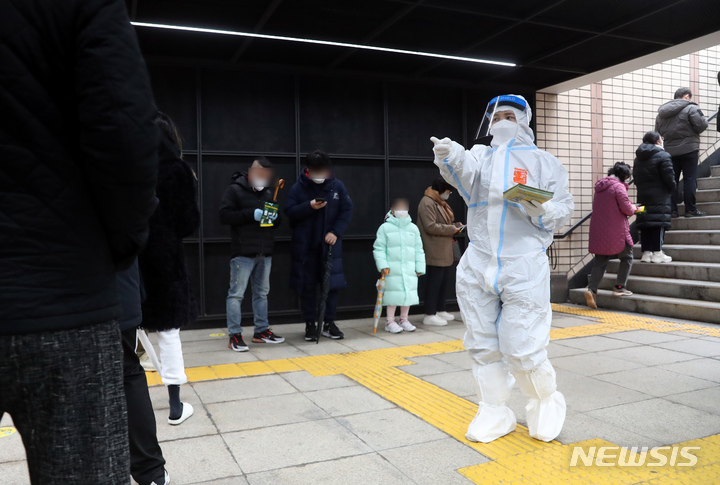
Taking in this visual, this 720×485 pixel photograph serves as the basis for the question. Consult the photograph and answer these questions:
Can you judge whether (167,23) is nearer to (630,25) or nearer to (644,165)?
(630,25)

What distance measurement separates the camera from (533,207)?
10.9 ft

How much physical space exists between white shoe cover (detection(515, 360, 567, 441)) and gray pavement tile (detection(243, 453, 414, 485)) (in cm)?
96

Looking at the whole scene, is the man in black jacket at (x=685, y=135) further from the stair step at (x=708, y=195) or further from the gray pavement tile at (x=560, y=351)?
the gray pavement tile at (x=560, y=351)

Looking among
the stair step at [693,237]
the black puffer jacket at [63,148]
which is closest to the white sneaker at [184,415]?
the black puffer jacket at [63,148]

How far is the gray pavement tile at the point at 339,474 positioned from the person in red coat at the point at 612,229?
6.29m

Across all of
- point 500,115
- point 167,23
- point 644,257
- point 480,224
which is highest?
point 167,23

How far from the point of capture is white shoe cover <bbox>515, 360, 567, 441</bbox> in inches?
132

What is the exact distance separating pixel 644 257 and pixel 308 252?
224 inches

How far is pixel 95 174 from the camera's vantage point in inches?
49.8

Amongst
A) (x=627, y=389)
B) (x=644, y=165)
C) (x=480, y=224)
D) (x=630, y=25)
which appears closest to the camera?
(x=480, y=224)

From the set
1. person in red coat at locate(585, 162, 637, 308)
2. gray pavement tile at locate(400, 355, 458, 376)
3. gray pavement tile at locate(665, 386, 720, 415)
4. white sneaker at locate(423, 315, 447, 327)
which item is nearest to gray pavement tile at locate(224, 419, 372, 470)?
gray pavement tile at locate(400, 355, 458, 376)

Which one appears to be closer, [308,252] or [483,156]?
[483,156]

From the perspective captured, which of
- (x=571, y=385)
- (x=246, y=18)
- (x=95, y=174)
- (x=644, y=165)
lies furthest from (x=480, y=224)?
(x=644, y=165)

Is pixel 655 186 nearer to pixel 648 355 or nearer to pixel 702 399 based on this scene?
pixel 648 355
